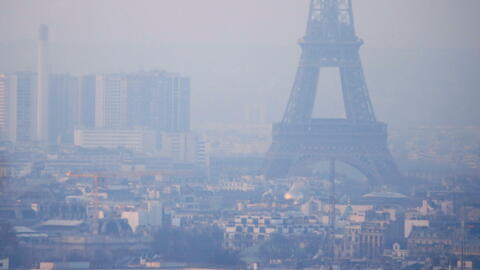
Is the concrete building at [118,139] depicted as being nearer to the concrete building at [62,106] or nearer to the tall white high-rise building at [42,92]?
the concrete building at [62,106]

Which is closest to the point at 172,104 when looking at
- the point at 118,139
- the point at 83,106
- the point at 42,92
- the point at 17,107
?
the point at 118,139

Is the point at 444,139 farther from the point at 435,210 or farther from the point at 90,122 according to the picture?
the point at 90,122

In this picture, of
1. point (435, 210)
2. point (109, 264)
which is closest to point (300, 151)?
point (435, 210)

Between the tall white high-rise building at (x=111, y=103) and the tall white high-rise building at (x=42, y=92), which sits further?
the tall white high-rise building at (x=111, y=103)

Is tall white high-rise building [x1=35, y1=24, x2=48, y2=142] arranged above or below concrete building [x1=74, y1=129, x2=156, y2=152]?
above

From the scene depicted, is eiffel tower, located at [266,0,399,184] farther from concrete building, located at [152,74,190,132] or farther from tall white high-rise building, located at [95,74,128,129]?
tall white high-rise building, located at [95,74,128,129]

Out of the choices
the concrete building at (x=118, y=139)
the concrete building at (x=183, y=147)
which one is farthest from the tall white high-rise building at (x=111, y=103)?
the concrete building at (x=183, y=147)

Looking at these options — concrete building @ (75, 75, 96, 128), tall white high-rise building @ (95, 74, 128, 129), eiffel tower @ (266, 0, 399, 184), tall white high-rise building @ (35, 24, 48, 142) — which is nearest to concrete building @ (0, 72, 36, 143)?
tall white high-rise building @ (35, 24, 48, 142)
